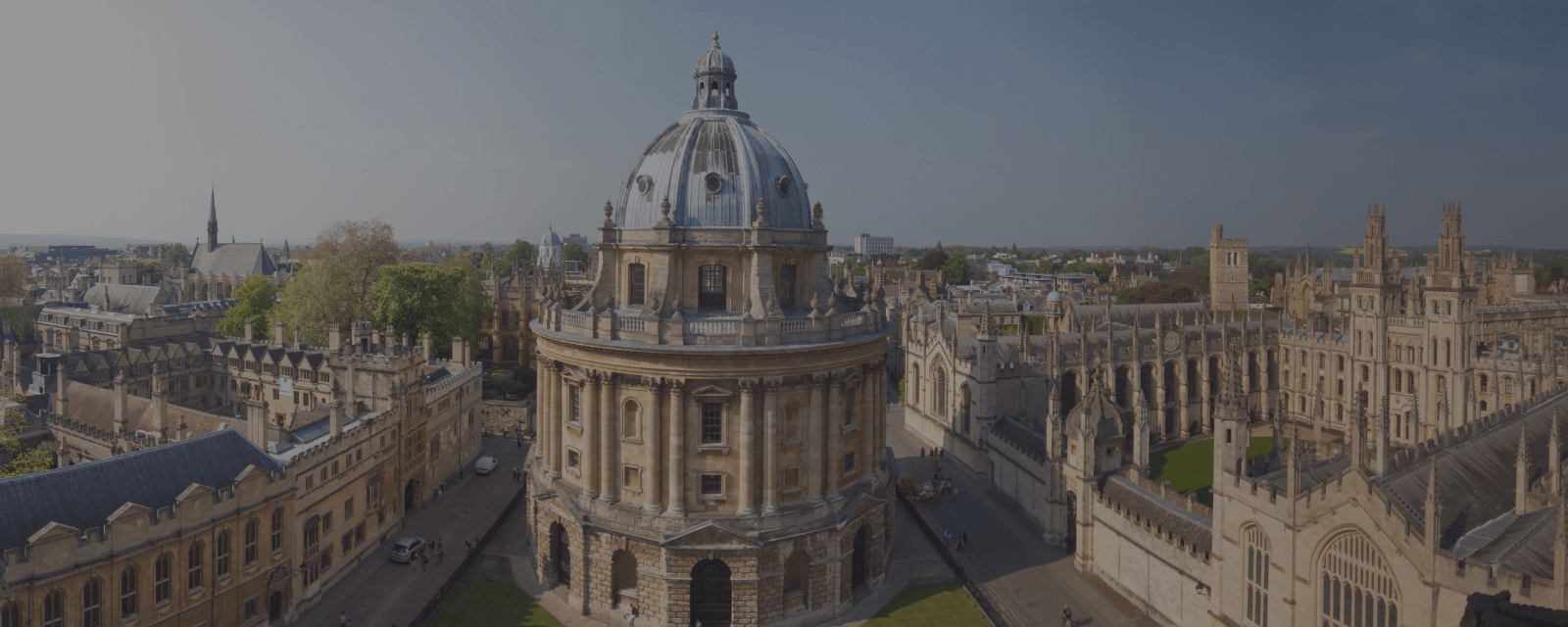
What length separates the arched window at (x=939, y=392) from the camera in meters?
59.4

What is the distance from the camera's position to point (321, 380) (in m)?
55.8

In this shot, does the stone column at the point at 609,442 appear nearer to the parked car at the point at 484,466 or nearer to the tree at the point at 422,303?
the parked car at the point at 484,466

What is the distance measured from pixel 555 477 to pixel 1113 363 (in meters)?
40.7

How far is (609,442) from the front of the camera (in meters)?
34.4

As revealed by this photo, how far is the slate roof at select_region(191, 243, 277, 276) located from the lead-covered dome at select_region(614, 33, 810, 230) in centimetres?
12625

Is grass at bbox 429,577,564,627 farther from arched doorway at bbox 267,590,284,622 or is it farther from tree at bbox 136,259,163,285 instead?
tree at bbox 136,259,163,285

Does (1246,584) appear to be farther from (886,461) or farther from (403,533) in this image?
(403,533)

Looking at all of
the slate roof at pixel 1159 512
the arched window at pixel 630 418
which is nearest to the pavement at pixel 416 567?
the arched window at pixel 630 418

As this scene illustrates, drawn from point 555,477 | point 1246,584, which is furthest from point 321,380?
point 1246,584

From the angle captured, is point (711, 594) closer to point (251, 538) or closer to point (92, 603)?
point (251, 538)

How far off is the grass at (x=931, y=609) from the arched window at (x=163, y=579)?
81.9 feet

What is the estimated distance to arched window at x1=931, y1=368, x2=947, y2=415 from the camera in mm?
59438

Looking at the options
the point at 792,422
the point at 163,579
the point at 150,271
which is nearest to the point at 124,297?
the point at 163,579

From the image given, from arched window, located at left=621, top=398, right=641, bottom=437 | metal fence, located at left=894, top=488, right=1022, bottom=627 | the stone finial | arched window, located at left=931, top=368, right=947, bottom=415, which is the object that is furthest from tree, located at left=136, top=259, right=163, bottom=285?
metal fence, located at left=894, top=488, right=1022, bottom=627
